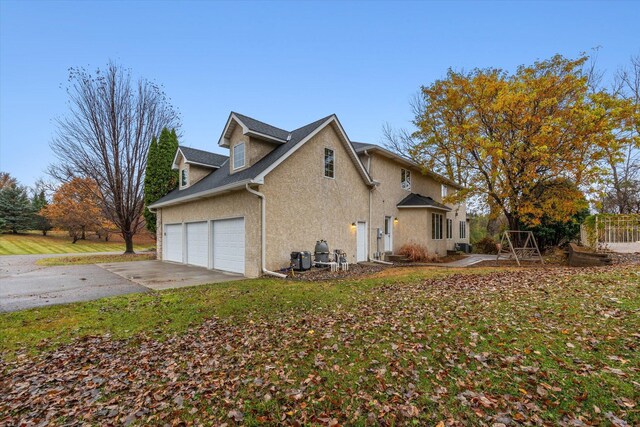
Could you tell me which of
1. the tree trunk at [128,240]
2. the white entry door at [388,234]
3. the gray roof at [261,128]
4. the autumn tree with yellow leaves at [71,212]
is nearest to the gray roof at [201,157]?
the gray roof at [261,128]

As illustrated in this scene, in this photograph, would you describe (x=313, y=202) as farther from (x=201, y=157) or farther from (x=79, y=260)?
(x=79, y=260)

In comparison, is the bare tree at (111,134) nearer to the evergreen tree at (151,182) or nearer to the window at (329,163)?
the evergreen tree at (151,182)

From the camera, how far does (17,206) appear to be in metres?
34.3

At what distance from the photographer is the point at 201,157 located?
58.5 feet

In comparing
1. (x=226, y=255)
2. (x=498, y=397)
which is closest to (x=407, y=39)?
(x=226, y=255)

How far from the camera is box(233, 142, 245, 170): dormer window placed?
1322 centimetres

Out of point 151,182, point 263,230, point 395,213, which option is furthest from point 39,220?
point 395,213

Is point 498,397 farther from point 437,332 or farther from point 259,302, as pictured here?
point 259,302

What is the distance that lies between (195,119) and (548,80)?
2563 cm

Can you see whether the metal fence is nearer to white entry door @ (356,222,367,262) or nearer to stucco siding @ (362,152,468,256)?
stucco siding @ (362,152,468,256)

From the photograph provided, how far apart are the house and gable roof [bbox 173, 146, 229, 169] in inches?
2.4

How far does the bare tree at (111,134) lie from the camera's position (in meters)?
20.4

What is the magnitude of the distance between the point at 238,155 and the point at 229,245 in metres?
4.24

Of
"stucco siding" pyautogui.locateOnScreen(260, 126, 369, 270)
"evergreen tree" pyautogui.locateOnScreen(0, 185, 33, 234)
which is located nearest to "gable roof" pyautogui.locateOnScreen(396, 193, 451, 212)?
"stucco siding" pyautogui.locateOnScreen(260, 126, 369, 270)
